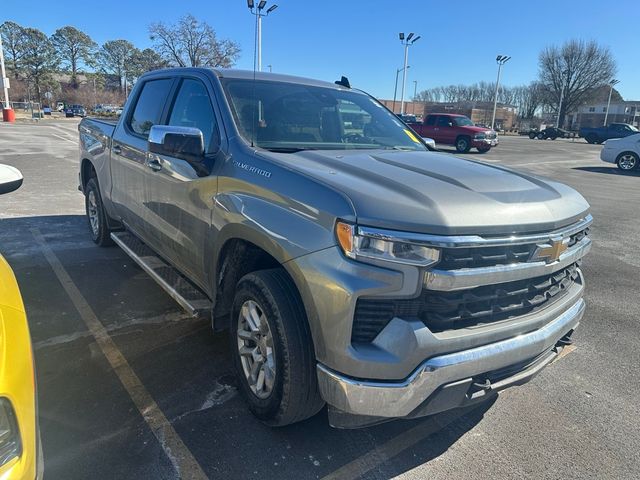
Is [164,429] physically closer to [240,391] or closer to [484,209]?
[240,391]

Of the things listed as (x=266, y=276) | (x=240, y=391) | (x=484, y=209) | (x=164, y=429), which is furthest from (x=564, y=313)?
(x=164, y=429)

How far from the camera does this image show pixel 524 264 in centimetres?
221

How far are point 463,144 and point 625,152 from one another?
7.52m

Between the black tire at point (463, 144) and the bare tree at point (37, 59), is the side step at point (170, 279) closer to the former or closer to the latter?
A: the black tire at point (463, 144)

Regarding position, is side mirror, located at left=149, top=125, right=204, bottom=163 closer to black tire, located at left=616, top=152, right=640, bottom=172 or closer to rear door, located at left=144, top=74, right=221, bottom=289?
rear door, located at left=144, top=74, right=221, bottom=289

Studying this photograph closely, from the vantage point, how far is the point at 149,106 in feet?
14.2

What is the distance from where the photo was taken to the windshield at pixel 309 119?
309cm

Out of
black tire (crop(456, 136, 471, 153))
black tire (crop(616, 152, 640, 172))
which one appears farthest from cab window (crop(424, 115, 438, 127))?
black tire (crop(616, 152, 640, 172))

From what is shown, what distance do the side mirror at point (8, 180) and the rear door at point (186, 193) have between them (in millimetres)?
987

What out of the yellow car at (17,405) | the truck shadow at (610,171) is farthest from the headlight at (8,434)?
the truck shadow at (610,171)

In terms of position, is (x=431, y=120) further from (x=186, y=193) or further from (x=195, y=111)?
(x=186, y=193)

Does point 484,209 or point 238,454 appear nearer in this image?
point 484,209

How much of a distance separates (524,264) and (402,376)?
78 centimetres

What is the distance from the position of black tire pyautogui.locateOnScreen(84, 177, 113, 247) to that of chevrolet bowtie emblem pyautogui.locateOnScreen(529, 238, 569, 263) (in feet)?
15.5
